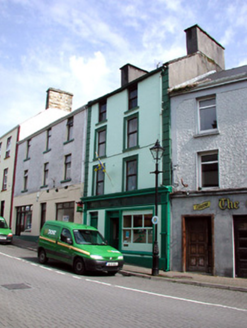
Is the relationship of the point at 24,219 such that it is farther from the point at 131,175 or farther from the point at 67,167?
the point at 131,175

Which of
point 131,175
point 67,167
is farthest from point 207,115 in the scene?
point 67,167

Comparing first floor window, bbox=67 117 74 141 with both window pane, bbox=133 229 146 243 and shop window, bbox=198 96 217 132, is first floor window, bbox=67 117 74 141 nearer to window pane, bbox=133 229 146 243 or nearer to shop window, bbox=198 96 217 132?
window pane, bbox=133 229 146 243

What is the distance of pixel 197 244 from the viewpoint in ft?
49.6

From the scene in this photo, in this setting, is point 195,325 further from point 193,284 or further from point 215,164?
point 215,164

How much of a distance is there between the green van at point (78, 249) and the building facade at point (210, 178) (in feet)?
11.7

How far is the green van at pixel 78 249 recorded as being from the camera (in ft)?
41.5

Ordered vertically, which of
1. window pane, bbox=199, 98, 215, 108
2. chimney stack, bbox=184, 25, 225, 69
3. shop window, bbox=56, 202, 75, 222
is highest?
chimney stack, bbox=184, 25, 225, 69

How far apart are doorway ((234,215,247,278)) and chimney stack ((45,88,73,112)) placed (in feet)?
75.6

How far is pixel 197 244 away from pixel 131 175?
17.9 ft

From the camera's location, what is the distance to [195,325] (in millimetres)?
6148

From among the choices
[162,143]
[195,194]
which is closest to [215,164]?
[195,194]

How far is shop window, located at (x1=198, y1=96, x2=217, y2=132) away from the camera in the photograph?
15781mm

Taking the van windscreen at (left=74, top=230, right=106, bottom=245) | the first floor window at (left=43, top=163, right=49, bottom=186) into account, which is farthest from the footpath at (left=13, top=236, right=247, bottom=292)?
the first floor window at (left=43, top=163, right=49, bottom=186)

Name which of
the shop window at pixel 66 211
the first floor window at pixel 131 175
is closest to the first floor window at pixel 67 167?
the shop window at pixel 66 211
